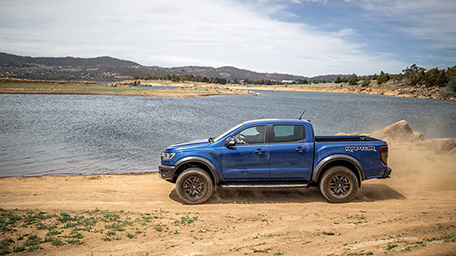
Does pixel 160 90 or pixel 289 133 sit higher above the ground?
pixel 160 90

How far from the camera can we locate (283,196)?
29.1 feet

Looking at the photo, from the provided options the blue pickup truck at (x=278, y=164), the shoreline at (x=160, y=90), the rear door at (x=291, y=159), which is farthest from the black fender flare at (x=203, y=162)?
the shoreline at (x=160, y=90)

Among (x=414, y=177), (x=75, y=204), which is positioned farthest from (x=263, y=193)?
(x=414, y=177)

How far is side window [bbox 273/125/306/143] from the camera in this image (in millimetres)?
8211

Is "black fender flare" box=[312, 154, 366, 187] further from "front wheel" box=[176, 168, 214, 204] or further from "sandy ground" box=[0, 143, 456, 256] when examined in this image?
"front wheel" box=[176, 168, 214, 204]

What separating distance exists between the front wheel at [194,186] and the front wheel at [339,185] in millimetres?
2866

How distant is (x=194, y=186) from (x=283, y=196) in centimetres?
250

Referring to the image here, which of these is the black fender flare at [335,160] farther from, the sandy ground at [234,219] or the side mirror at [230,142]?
the side mirror at [230,142]

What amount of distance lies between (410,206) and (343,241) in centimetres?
329

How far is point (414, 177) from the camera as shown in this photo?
11.0 meters

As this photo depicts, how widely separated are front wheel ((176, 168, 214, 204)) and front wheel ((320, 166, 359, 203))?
113 inches

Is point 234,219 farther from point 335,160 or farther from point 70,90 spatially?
point 70,90

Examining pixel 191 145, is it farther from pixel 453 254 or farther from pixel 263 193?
pixel 453 254

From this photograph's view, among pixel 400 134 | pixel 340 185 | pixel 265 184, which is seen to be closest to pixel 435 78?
pixel 400 134
